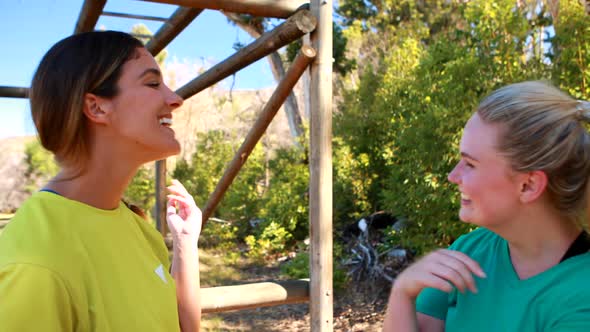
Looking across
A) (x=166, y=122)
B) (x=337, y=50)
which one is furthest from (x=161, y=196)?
(x=166, y=122)

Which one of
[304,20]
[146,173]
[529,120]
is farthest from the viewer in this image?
[146,173]

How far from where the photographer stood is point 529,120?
44.4 inches

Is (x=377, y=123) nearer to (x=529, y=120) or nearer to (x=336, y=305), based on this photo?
(x=336, y=305)

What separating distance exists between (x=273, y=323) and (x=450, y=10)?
9315 mm

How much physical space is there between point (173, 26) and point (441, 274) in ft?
11.0

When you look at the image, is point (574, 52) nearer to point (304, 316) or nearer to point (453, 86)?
point (453, 86)

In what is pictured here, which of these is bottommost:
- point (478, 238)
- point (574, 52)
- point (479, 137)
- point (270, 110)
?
point (478, 238)

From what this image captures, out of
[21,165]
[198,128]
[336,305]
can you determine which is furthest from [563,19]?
[198,128]

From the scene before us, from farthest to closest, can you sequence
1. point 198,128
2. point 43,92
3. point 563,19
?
point 198,128 → point 563,19 → point 43,92

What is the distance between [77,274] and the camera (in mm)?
1096

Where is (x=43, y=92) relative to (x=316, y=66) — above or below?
A: below

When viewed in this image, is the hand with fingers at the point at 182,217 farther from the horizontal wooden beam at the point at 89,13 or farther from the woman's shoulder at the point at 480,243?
the horizontal wooden beam at the point at 89,13

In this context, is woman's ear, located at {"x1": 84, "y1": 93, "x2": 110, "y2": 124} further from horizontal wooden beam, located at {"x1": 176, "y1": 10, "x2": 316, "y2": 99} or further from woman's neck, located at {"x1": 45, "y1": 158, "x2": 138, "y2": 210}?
horizontal wooden beam, located at {"x1": 176, "y1": 10, "x2": 316, "y2": 99}

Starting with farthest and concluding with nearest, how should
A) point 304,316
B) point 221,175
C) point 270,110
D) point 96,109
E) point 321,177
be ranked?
point 221,175 → point 304,316 → point 270,110 → point 321,177 → point 96,109
